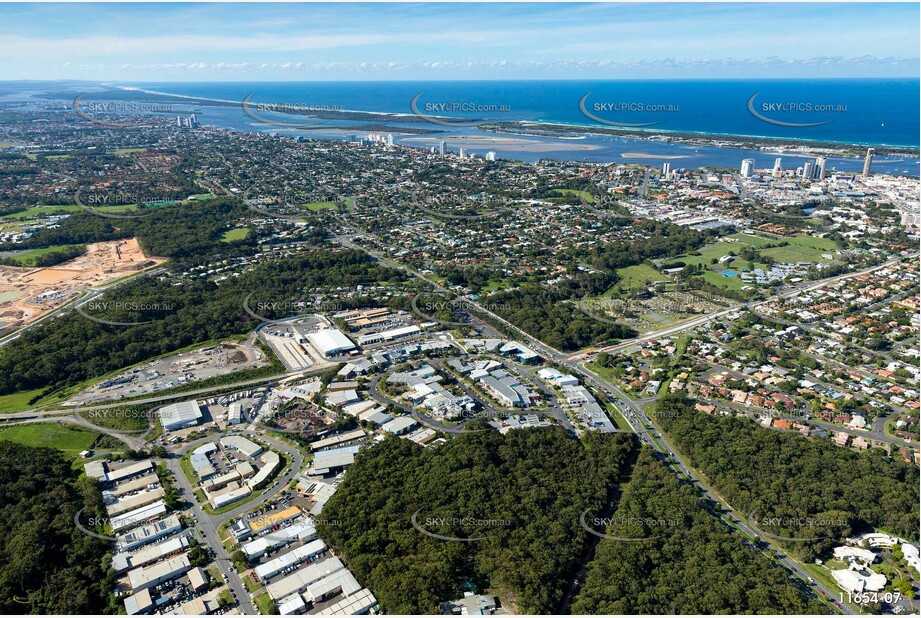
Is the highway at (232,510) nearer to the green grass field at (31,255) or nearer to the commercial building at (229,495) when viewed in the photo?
the commercial building at (229,495)

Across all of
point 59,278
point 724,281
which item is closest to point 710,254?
point 724,281

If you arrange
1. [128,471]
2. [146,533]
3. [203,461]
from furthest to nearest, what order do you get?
[203,461], [128,471], [146,533]

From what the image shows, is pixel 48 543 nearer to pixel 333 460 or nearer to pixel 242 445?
pixel 242 445

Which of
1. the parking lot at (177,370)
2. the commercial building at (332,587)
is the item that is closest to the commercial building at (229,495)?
the commercial building at (332,587)

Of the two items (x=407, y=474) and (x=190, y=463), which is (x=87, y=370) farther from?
(x=407, y=474)

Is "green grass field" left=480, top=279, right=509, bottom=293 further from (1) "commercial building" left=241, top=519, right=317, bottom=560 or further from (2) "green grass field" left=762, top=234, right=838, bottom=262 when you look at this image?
(1) "commercial building" left=241, top=519, right=317, bottom=560

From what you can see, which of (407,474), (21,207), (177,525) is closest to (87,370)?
(177,525)

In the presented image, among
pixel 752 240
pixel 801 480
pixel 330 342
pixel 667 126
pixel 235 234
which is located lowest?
pixel 801 480
